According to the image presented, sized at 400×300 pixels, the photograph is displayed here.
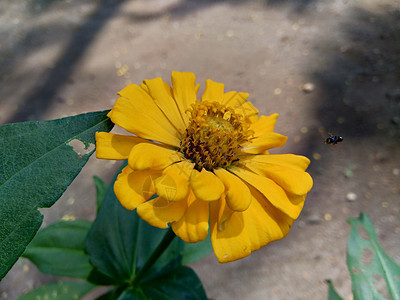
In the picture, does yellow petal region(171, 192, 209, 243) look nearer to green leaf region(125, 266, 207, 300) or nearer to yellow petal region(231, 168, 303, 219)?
yellow petal region(231, 168, 303, 219)

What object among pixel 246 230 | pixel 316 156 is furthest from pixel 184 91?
pixel 316 156

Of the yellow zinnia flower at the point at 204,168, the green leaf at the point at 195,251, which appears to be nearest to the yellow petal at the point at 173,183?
the yellow zinnia flower at the point at 204,168

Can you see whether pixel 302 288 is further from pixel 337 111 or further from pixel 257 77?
pixel 257 77

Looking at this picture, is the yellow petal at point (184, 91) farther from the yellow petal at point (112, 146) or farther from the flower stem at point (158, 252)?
the flower stem at point (158, 252)

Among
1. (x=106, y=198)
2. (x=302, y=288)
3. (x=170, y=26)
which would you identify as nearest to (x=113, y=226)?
(x=106, y=198)

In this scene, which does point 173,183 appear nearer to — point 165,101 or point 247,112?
point 165,101

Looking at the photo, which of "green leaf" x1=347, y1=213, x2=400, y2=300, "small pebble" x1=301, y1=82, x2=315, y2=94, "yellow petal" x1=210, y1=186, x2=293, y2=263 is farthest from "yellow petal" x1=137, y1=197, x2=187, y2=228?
"small pebble" x1=301, y1=82, x2=315, y2=94
